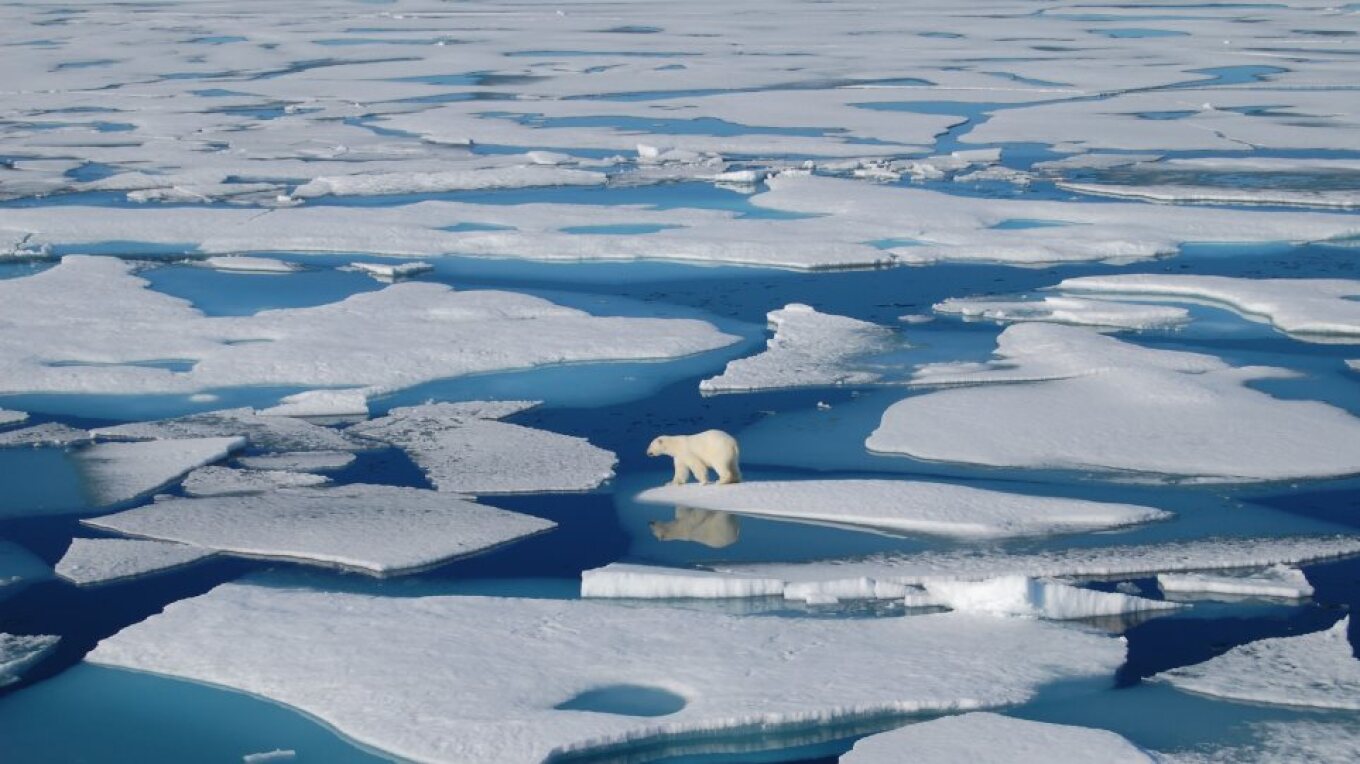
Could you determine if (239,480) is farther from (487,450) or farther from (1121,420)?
(1121,420)

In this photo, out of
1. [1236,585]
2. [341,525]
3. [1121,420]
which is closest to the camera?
[1236,585]

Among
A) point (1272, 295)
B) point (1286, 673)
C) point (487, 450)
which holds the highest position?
point (1272, 295)

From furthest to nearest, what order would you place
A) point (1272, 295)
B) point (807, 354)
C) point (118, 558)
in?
point (1272, 295)
point (807, 354)
point (118, 558)

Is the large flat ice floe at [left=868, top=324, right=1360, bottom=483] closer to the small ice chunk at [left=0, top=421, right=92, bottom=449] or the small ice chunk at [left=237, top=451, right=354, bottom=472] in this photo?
the small ice chunk at [left=237, top=451, right=354, bottom=472]

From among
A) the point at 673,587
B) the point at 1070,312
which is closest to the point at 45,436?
→ the point at 673,587

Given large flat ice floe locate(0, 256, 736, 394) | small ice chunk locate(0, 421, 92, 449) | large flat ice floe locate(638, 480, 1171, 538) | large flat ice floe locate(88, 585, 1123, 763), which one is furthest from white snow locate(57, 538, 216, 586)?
large flat ice floe locate(0, 256, 736, 394)

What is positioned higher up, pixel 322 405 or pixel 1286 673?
pixel 322 405

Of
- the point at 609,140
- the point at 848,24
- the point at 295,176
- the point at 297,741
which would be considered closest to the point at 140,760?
the point at 297,741
